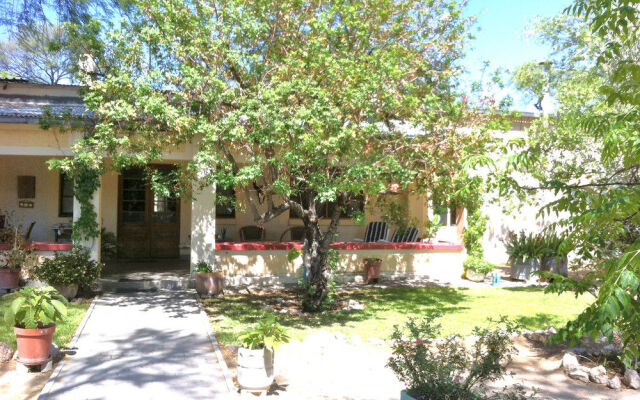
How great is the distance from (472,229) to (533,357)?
6919 mm

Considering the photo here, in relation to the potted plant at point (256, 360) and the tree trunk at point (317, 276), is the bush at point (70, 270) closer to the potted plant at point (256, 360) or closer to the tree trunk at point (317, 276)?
the tree trunk at point (317, 276)

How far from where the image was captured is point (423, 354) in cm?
485

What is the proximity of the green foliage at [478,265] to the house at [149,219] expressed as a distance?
442mm

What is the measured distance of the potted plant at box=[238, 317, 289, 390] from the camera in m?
5.75

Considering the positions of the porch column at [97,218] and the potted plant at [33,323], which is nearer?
the potted plant at [33,323]

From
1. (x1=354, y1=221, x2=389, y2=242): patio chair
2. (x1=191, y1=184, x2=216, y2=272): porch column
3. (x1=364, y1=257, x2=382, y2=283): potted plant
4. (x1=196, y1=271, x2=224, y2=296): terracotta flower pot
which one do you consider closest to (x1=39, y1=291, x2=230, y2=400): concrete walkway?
(x1=196, y1=271, x2=224, y2=296): terracotta flower pot

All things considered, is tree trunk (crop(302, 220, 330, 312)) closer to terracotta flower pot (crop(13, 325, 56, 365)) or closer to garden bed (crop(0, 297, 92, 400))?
garden bed (crop(0, 297, 92, 400))

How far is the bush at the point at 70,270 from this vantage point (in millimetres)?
9945

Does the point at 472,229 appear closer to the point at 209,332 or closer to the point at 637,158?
the point at 209,332

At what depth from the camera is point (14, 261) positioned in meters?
10.5

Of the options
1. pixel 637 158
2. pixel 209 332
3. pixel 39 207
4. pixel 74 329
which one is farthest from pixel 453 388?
pixel 39 207

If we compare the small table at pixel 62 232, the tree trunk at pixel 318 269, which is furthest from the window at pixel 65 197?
the tree trunk at pixel 318 269

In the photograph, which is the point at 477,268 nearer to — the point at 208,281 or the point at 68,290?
the point at 208,281

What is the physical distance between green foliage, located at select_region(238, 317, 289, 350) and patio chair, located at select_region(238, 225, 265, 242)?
919 centimetres
